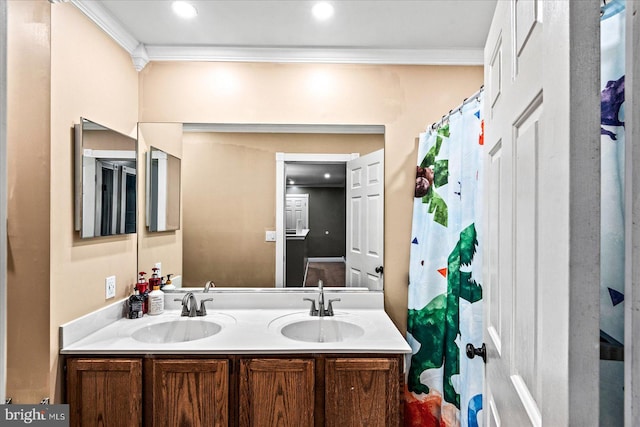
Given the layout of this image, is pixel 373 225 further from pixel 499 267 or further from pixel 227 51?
pixel 227 51

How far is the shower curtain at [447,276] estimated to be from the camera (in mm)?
1529

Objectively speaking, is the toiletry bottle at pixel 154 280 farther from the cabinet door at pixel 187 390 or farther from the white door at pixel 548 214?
the white door at pixel 548 214

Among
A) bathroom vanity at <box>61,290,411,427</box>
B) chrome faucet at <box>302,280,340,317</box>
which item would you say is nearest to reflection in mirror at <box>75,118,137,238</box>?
bathroom vanity at <box>61,290,411,427</box>

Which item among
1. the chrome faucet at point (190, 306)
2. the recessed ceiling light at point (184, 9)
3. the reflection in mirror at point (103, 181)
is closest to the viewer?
the reflection in mirror at point (103, 181)

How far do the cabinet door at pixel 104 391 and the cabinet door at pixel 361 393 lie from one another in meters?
0.82

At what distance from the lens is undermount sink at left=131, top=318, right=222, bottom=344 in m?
1.85

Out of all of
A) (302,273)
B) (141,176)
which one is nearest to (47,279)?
(141,176)

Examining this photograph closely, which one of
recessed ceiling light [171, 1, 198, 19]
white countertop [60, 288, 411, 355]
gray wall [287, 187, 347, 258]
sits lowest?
white countertop [60, 288, 411, 355]

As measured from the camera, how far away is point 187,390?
59.9 inches

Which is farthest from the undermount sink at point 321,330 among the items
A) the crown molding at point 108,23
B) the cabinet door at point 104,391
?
the crown molding at point 108,23

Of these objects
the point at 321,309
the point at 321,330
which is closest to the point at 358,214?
the point at 321,309

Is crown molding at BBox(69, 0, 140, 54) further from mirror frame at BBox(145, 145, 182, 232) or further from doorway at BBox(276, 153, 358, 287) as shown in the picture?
doorway at BBox(276, 153, 358, 287)

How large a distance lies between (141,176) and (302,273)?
1.13 meters

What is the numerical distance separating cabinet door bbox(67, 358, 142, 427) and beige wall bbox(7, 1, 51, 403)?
0.37ft
